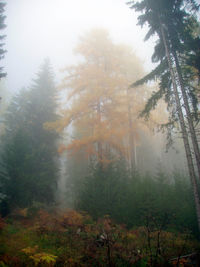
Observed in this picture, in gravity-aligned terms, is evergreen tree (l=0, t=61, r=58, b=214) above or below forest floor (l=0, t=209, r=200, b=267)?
above

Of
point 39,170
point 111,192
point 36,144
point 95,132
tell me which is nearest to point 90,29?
point 95,132

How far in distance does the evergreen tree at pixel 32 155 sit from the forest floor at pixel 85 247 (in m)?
3.16

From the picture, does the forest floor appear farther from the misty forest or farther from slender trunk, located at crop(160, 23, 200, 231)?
slender trunk, located at crop(160, 23, 200, 231)

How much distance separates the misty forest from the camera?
18.1 feet

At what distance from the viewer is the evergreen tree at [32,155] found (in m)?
11.1

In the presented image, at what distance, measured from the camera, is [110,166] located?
1102 cm

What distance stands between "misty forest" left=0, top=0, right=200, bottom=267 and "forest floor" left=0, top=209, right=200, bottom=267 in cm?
4

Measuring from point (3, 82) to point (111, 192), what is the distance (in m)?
42.1

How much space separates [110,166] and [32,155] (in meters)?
6.28

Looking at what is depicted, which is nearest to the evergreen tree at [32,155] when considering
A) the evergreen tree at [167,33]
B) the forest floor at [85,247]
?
the forest floor at [85,247]

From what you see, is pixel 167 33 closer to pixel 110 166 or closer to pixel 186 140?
pixel 186 140

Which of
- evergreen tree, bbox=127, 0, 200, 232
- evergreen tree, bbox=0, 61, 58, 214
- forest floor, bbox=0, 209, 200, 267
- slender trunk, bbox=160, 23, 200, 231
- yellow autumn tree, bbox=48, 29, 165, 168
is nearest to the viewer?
forest floor, bbox=0, 209, 200, 267

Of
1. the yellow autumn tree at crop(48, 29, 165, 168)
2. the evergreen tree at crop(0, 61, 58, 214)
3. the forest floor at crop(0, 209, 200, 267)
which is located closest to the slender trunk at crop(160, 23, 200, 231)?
the forest floor at crop(0, 209, 200, 267)

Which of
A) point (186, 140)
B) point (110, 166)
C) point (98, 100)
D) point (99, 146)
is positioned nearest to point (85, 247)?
point (110, 166)
